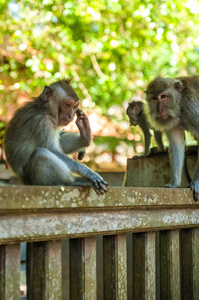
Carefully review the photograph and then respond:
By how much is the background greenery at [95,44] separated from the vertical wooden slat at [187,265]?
4.69 m

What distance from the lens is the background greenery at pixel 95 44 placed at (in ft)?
23.3

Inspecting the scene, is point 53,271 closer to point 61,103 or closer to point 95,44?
point 61,103

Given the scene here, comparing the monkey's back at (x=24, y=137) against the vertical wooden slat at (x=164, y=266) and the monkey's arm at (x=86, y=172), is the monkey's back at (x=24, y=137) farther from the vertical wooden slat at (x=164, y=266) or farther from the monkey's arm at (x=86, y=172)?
A: the vertical wooden slat at (x=164, y=266)

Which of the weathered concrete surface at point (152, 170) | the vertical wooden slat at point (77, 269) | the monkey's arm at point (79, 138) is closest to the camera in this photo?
the vertical wooden slat at point (77, 269)

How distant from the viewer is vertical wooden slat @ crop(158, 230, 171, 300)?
243 centimetres

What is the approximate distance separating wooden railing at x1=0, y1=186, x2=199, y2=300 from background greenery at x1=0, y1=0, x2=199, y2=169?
15.7 feet

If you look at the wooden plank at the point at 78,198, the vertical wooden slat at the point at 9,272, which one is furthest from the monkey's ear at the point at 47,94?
the vertical wooden slat at the point at 9,272

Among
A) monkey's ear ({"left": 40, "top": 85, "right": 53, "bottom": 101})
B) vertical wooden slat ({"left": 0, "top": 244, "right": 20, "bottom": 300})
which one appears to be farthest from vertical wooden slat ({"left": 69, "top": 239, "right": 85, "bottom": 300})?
monkey's ear ({"left": 40, "top": 85, "right": 53, "bottom": 101})

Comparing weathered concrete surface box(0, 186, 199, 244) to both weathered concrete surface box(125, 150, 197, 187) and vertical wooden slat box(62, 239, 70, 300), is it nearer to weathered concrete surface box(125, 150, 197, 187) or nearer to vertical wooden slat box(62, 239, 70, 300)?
weathered concrete surface box(125, 150, 197, 187)

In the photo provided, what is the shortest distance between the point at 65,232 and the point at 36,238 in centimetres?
16

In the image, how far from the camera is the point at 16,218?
5.18 ft

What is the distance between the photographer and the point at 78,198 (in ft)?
5.86

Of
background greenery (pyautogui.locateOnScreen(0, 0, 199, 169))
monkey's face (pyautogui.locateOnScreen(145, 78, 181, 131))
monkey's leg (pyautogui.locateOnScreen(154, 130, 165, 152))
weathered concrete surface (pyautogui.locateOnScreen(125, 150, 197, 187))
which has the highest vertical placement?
background greenery (pyautogui.locateOnScreen(0, 0, 199, 169))

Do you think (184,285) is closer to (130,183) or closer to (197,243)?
(197,243)
